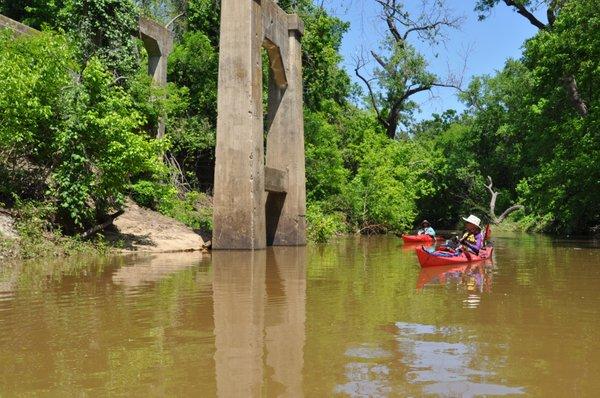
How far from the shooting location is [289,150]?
72.0 ft

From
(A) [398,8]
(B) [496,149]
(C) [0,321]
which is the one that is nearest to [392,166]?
(A) [398,8]

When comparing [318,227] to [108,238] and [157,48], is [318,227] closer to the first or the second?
[157,48]

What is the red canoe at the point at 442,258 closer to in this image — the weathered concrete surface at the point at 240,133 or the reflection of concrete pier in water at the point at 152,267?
the reflection of concrete pier in water at the point at 152,267

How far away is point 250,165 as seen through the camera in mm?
17438

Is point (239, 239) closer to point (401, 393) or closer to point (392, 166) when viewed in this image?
point (401, 393)

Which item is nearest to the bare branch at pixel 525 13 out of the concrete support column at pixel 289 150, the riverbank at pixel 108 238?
the concrete support column at pixel 289 150

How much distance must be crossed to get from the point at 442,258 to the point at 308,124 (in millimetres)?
17876

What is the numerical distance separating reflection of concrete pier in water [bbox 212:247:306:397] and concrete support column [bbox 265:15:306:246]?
880 cm

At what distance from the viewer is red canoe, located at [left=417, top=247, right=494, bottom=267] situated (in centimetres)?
1419

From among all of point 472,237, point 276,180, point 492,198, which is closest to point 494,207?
point 492,198

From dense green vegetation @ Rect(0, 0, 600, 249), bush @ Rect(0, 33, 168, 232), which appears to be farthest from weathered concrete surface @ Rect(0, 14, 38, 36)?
bush @ Rect(0, 33, 168, 232)

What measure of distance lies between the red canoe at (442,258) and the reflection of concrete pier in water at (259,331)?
2.92 m

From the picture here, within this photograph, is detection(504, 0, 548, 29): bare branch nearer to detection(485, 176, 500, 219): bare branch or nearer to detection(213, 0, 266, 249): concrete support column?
detection(213, 0, 266, 249): concrete support column

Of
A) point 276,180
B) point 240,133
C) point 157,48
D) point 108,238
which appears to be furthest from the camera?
point 157,48
